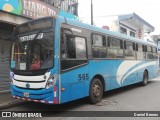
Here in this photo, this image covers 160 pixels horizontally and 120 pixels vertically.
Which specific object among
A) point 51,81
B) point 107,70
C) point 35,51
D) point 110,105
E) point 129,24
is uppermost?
point 129,24

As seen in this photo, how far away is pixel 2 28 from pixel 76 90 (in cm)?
584

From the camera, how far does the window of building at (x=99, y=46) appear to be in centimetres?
937

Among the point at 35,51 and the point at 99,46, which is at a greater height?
the point at 99,46

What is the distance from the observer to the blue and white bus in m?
7.44

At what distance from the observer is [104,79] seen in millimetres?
9922

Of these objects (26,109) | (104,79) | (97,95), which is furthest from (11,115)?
(104,79)

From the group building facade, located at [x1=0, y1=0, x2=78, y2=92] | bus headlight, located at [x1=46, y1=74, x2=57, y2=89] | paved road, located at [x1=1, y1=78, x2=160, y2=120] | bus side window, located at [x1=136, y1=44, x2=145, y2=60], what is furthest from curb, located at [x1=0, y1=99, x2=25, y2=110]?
bus side window, located at [x1=136, y1=44, x2=145, y2=60]

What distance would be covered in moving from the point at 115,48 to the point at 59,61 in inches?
163

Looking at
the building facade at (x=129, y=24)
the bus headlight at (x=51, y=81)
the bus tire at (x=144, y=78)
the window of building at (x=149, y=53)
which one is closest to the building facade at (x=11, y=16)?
the bus headlight at (x=51, y=81)

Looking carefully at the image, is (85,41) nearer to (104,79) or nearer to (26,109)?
(104,79)

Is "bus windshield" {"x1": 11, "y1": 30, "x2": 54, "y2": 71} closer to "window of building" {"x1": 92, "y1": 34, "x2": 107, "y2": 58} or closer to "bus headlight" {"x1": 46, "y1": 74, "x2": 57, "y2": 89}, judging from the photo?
"bus headlight" {"x1": 46, "y1": 74, "x2": 57, "y2": 89}

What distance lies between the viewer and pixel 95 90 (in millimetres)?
9242

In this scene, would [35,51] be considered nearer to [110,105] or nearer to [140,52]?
[110,105]

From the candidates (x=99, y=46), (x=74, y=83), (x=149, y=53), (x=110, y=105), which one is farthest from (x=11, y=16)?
(x=149, y=53)
